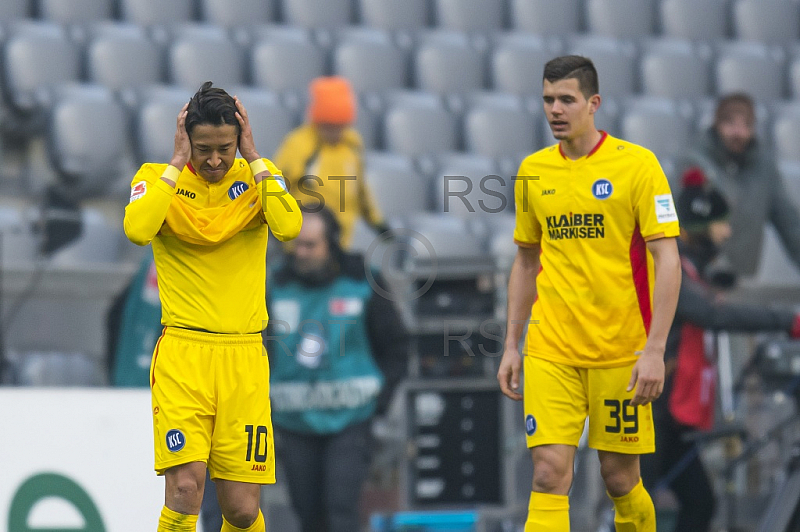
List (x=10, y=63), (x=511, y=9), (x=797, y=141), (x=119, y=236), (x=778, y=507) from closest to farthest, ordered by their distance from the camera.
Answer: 1. (x=778, y=507)
2. (x=119, y=236)
3. (x=10, y=63)
4. (x=797, y=141)
5. (x=511, y=9)

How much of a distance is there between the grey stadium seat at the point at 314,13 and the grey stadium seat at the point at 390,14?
24 centimetres

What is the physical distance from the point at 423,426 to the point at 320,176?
1679 mm

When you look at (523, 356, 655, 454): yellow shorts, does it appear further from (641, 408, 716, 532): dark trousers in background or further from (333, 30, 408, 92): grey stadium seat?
(333, 30, 408, 92): grey stadium seat

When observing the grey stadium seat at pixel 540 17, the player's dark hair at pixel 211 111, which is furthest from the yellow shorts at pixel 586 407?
the grey stadium seat at pixel 540 17

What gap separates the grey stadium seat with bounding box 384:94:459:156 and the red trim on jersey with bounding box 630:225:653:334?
5.17m

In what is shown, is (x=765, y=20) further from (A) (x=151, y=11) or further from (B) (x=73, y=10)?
(B) (x=73, y=10)

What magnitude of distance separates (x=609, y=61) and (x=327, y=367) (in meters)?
5.30

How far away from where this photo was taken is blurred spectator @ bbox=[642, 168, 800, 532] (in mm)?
6250

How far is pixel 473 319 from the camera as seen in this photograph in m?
6.97

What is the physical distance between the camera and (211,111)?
3.95 m

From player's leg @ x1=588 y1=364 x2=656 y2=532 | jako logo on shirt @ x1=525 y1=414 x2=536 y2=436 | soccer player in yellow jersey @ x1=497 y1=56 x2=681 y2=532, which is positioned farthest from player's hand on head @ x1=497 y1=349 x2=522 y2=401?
player's leg @ x1=588 y1=364 x2=656 y2=532

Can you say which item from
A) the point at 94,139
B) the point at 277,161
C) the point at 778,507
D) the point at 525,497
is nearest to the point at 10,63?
the point at 94,139

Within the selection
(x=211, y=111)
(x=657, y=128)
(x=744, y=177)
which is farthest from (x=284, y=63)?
(x=211, y=111)

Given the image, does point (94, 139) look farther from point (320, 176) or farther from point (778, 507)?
point (778, 507)
